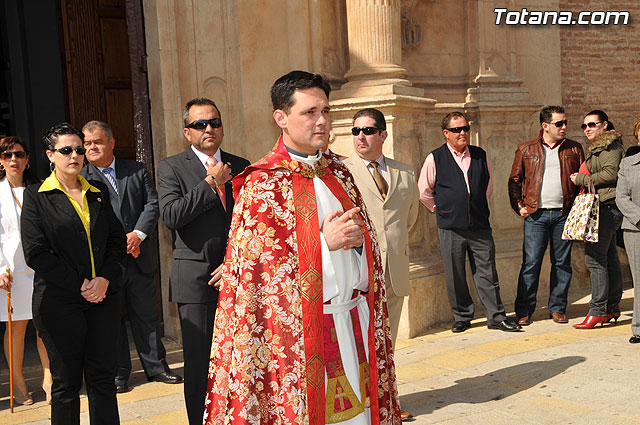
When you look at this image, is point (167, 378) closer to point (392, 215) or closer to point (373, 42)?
point (392, 215)

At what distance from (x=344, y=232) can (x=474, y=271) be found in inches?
190

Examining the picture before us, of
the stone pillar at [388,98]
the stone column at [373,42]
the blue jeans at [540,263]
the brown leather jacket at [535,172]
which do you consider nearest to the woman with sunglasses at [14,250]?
the stone pillar at [388,98]

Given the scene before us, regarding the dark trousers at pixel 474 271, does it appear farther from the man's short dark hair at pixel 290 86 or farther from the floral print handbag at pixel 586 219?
the man's short dark hair at pixel 290 86

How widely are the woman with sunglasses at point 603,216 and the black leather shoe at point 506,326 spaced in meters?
0.62

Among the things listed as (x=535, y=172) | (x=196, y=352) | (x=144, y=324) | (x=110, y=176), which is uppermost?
(x=110, y=176)

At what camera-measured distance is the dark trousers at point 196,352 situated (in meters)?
4.45

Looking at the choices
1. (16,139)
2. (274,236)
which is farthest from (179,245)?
(16,139)

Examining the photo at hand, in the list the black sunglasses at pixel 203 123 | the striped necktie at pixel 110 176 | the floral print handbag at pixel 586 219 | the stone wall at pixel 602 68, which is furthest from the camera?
the stone wall at pixel 602 68

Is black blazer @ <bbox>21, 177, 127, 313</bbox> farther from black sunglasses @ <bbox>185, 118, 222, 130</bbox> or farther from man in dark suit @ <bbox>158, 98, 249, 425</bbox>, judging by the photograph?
black sunglasses @ <bbox>185, 118, 222, 130</bbox>

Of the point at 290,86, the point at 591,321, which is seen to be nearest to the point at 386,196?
the point at 290,86

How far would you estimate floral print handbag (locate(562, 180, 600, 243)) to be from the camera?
7.56 m

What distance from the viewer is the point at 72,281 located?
169 inches

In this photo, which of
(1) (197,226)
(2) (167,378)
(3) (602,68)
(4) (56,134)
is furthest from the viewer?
(3) (602,68)

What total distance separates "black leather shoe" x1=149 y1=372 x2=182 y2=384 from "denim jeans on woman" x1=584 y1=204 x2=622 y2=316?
165 inches
